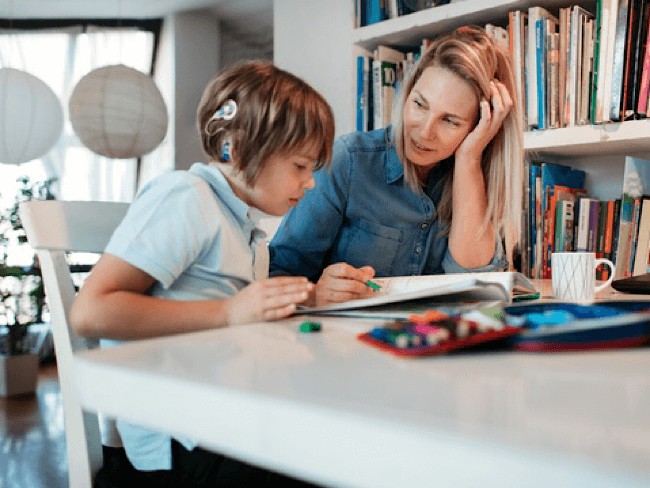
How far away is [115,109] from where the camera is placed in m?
3.48

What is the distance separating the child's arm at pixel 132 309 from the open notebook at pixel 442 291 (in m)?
0.08

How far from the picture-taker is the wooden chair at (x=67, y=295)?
2.68 ft

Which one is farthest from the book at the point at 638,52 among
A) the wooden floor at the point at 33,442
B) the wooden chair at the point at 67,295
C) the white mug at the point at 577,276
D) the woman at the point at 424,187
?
the wooden floor at the point at 33,442

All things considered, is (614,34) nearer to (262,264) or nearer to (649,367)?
(262,264)

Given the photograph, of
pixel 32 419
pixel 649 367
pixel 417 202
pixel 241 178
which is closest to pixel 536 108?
pixel 417 202

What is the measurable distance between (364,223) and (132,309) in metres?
0.76

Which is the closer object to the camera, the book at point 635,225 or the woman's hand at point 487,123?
the woman's hand at point 487,123

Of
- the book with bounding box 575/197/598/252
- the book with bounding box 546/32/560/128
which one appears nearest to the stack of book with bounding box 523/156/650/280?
the book with bounding box 575/197/598/252

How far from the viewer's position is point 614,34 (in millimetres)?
1631

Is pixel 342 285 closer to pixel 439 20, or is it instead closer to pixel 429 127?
pixel 429 127

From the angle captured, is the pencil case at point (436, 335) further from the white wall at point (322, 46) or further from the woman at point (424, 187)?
the white wall at point (322, 46)

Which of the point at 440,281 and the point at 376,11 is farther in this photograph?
the point at 376,11

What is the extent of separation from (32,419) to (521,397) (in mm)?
3239

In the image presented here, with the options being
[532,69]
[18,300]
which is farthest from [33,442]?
[532,69]
